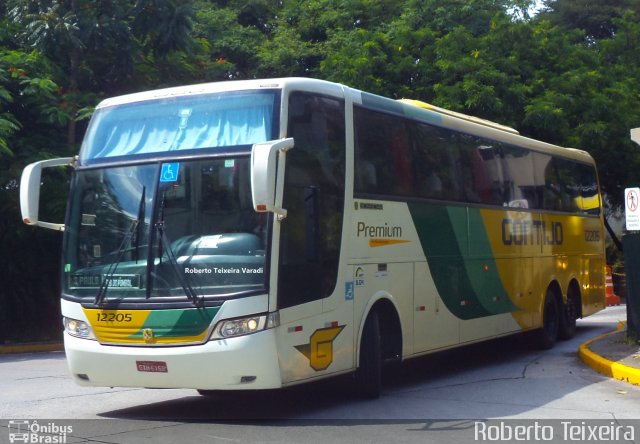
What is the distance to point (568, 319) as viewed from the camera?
60.5ft

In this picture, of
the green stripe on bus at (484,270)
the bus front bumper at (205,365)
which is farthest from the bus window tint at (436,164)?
the bus front bumper at (205,365)

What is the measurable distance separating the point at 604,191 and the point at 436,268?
19.5m

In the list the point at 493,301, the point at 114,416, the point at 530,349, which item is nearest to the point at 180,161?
the point at 114,416

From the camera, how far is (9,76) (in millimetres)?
19453

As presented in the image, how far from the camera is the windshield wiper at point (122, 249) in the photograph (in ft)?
30.8

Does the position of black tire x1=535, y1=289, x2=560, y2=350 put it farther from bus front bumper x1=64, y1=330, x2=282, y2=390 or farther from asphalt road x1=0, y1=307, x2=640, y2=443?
bus front bumper x1=64, y1=330, x2=282, y2=390

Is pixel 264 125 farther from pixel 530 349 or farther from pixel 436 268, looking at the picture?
pixel 530 349

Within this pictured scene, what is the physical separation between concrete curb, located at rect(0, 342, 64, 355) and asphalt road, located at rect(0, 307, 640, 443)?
6.16 m

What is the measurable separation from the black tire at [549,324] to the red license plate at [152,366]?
32.3 feet

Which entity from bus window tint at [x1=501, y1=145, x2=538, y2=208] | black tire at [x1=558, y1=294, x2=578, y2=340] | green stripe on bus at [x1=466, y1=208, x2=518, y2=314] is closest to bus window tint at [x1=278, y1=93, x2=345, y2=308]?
green stripe on bus at [x1=466, y1=208, x2=518, y2=314]

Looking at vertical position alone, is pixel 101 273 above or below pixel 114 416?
above

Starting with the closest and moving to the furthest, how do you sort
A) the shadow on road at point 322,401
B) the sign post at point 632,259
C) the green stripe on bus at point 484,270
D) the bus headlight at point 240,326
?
1. the bus headlight at point 240,326
2. the shadow on road at point 322,401
3. the green stripe on bus at point 484,270
4. the sign post at point 632,259

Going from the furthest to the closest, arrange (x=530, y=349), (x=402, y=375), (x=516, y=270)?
(x=530, y=349) → (x=516, y=270) → (x=402, y=375)

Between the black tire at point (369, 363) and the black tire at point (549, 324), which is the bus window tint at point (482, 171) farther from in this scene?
the black tire at point (369, 363)
